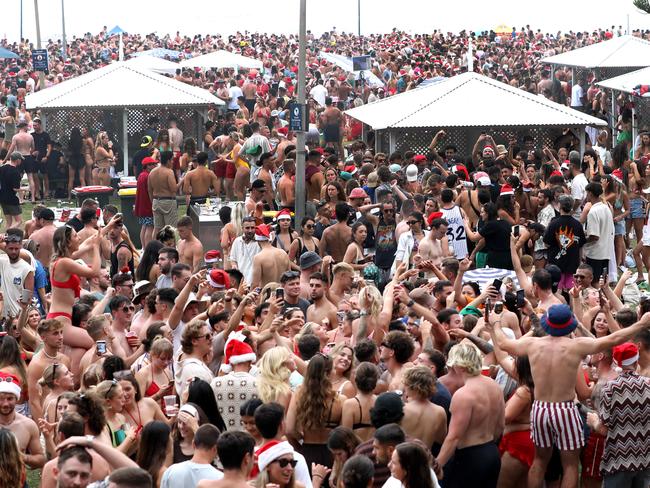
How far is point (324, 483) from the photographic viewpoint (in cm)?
808

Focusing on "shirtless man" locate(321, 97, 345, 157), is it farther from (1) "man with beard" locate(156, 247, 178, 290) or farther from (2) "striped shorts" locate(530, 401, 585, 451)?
Answer: (2) "striped shorts" locate(530, 401, 585, 451)

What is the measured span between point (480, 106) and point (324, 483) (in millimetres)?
14687

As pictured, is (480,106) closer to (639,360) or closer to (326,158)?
(326,158)

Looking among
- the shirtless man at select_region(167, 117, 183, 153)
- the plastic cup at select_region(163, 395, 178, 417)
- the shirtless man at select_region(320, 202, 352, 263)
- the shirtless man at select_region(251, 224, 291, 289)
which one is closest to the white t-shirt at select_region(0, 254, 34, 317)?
the shirtless man at select_region(251, 224, 291, 289)

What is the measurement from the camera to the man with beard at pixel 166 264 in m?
12.5

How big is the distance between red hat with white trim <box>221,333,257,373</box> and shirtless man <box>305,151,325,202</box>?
956 cm

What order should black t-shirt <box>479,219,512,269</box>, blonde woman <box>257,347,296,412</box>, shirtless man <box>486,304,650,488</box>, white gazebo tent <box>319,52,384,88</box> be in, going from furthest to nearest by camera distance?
white gazebo tent <box>319,52,384,88</box>, black t-shirt <box>479,219,512,269</box>, shirtless man <box>486,304,650,488</box>, blonde woman <box>257,347,296,412</box>

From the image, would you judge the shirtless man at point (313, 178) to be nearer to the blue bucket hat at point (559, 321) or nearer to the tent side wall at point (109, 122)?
the tent side wall at point (109, 122)

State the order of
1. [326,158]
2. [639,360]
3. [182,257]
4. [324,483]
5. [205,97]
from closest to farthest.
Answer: [324,483], [639,360], [182,257], [326,158], [205,97]

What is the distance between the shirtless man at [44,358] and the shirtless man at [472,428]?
3.01 meters

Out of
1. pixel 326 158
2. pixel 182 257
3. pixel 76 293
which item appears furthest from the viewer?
pixel 326 158

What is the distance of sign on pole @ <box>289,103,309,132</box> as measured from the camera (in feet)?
58.7

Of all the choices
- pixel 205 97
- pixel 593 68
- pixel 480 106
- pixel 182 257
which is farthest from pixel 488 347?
pixel 593 68

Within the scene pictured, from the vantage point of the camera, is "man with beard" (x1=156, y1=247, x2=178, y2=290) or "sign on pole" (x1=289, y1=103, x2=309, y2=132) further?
"sign on pole" (x1=289, y1=103, x2=309, y2=132)
